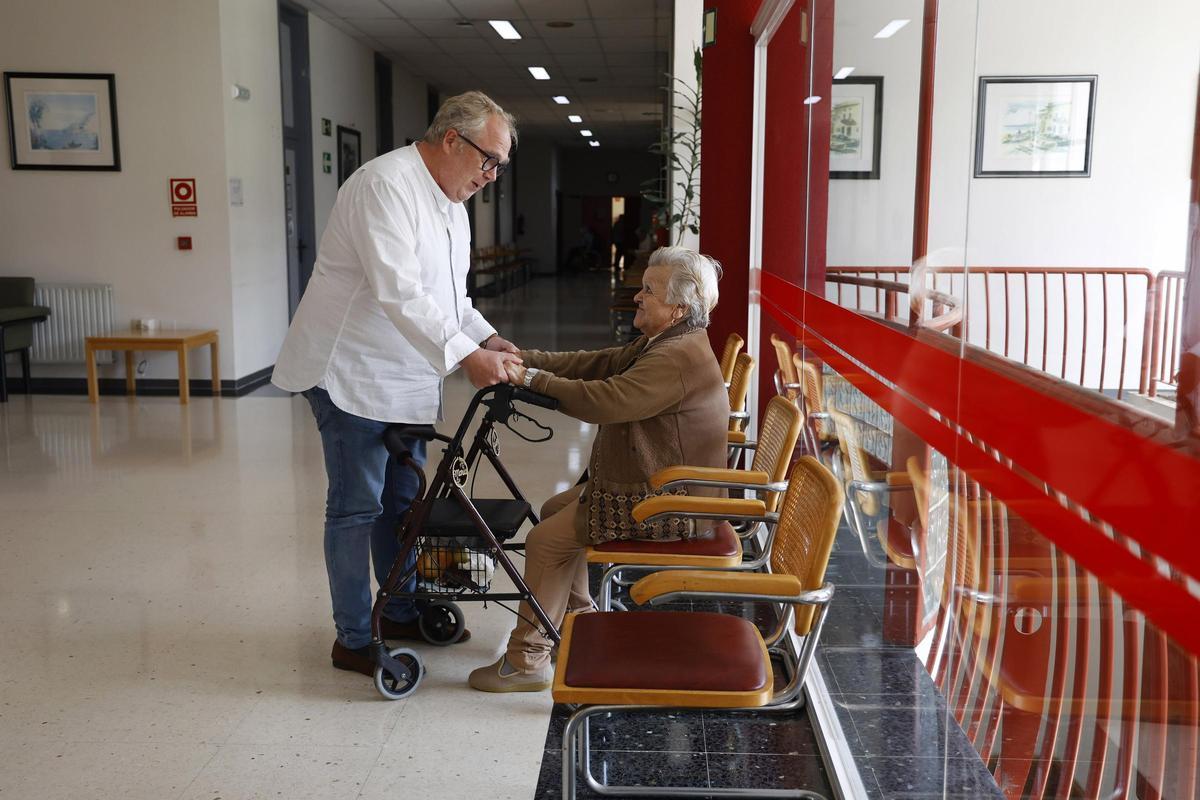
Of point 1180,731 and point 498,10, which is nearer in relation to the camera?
point 1180,731

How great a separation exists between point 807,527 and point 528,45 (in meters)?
10.3

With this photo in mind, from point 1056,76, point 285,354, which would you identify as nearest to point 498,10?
point 285,354

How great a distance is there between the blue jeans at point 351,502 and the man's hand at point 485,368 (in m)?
0.36

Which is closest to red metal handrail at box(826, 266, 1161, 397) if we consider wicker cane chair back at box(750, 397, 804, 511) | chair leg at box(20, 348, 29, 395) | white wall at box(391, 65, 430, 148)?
wicker cane chair back at box(750, 397, 804, 511)

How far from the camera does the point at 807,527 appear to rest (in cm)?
206

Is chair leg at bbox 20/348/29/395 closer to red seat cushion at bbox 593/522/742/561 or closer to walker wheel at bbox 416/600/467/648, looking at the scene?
walker wheel at bbox 416/600/467/648

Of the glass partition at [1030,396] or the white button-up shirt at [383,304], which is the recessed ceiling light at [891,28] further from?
the white button-up shirt at [383,304]

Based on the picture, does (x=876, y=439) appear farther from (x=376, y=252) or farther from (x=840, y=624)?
(x=376, y=252)

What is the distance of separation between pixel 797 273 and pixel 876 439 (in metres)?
1.56

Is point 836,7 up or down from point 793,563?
up

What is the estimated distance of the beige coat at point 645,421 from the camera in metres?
2.70

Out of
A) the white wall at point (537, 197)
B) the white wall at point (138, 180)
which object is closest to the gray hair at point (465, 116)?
the white wall at point (138, 180)

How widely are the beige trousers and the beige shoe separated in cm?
2

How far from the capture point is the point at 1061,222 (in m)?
1.19
